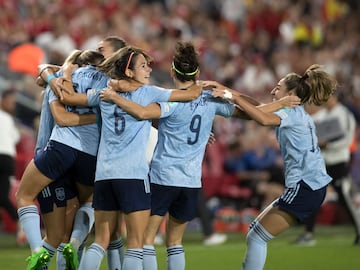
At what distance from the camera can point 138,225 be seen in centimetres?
838

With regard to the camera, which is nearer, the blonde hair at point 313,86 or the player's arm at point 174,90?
the player's arm at point 174,90

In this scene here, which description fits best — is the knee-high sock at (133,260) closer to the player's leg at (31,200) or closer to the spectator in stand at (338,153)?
the player's leg at (31,200)

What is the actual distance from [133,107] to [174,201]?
1026mm

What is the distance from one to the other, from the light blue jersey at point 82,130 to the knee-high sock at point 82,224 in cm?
56

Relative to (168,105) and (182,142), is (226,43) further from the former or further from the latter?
(168,105)

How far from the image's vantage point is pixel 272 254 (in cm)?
1277

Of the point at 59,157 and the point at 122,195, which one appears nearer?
the point at 122,195

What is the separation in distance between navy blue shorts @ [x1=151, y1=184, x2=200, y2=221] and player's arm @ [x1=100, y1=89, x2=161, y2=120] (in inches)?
27.5

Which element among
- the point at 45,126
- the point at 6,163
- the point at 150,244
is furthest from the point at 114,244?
the point at 6,163

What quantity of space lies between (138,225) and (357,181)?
11.0 metres

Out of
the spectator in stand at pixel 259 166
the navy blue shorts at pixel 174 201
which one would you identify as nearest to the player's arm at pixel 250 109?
the navy blue shorts at pixel 174 201

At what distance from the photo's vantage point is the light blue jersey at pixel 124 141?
331 inches

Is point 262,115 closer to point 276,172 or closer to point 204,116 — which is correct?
point 204,116

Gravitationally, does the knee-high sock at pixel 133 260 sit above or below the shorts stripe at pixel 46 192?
below
